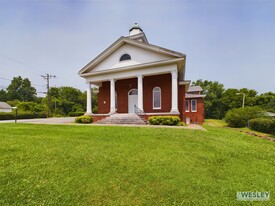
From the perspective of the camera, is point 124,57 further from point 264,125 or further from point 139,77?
point 264,125

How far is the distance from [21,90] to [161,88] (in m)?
74.6

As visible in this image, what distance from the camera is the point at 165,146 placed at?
5.32 meters

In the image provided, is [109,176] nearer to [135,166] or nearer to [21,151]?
[135,166]

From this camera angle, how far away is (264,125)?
15680mm

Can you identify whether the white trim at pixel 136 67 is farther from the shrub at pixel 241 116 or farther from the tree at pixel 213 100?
the tree at pixel 213 100

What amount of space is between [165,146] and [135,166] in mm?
1890

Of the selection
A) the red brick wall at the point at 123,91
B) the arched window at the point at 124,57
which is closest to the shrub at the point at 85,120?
the red brick wall at the point at 123,91

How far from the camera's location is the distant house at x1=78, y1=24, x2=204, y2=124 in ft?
41.9

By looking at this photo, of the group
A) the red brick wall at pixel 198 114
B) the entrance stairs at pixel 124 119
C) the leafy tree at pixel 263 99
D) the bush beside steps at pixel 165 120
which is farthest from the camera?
the leafy tree at pixel 263 99

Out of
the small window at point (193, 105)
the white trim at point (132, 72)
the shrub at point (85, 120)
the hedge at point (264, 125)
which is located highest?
the white trim at point (132, 72)

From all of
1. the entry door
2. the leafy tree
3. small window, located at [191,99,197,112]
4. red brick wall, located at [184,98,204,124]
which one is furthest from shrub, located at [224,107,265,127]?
the leafy tree

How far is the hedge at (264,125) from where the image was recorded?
14.6m

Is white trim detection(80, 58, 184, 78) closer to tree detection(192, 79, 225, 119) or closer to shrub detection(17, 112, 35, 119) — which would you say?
shrub detection(17, 112, 35, 119)

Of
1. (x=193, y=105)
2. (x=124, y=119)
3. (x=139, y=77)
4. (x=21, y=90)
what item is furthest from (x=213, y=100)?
(x=21, y=90)
